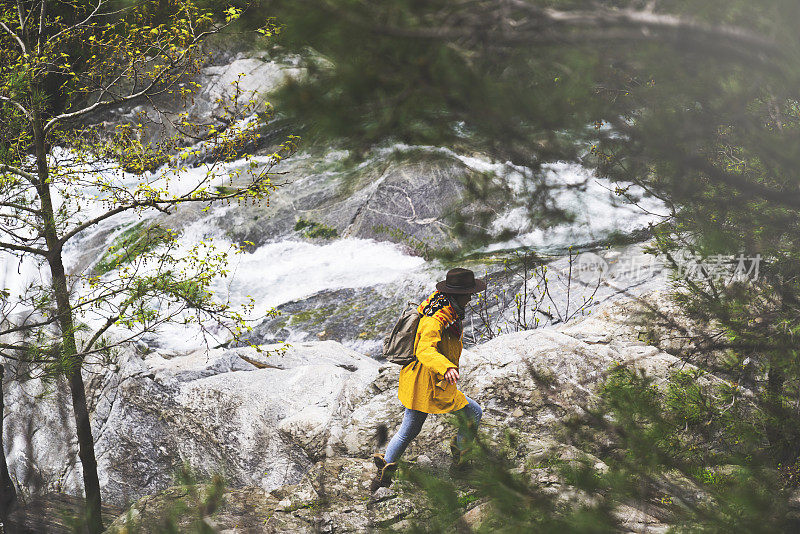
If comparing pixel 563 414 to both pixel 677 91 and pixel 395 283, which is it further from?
pixel 395 283

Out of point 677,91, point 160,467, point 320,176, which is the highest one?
point 677,91

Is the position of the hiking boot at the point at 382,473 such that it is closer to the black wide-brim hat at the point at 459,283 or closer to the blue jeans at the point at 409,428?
the blue jeans at the point at 409,428

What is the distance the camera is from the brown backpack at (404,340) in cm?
391

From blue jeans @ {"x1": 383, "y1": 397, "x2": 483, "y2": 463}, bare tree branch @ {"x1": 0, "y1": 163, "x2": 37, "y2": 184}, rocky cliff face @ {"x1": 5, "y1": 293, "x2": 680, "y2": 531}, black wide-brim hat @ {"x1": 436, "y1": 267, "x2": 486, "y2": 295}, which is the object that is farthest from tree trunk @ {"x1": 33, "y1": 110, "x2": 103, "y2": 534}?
black wide-brim hat @ {"x1": 436, "y1": 267, "x2": 486, "y2": 295}

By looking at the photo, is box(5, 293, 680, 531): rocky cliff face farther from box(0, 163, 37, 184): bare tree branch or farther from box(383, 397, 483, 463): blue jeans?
box(0, 163, 37, 184): bare tree branch

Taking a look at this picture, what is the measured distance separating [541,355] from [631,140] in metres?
3.17

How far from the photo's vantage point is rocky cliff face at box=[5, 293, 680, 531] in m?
4.97

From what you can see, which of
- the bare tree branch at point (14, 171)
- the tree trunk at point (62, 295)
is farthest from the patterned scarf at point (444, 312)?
the bare tree branch at point (14, 171)

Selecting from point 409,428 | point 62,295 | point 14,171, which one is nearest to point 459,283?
point 409,428

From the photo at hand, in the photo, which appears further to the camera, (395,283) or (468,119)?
(395,283)

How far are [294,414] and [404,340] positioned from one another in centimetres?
261

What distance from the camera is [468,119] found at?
2.71 metres

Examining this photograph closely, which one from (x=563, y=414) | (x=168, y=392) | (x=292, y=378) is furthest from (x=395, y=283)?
(x=563, y=414)

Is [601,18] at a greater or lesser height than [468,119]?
greater
